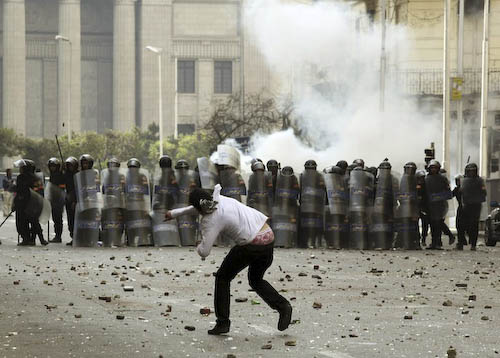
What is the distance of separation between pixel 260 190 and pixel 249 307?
1065cm

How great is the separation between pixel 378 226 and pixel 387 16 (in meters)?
25.9

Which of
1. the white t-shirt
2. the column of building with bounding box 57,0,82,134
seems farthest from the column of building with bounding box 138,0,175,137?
the white t-shirt

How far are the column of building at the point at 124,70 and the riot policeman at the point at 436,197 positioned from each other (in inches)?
2546

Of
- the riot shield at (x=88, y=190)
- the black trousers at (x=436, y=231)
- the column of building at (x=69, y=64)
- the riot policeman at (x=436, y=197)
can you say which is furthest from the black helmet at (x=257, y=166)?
the column of building at (x=69, y=64)

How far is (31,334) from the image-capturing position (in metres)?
11.3

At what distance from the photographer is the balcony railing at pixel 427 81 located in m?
48.5

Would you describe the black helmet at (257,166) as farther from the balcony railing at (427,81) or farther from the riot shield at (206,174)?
the balcony railing at (427,81)

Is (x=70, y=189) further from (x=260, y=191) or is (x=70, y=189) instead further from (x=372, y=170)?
(x=372, y=170)

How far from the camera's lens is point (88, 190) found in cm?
2423

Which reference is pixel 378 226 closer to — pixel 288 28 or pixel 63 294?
pixel 63 294

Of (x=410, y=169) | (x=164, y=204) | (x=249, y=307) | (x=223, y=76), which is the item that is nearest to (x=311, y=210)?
(x=410, y=169)

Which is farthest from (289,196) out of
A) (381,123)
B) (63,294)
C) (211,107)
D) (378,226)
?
(211,107)

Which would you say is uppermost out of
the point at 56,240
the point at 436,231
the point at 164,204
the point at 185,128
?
the point at 185,128

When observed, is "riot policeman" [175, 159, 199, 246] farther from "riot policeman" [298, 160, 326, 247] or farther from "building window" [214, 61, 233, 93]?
"building window" [214, 61, 233, 93]
